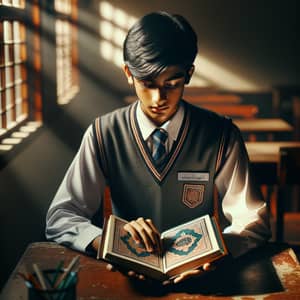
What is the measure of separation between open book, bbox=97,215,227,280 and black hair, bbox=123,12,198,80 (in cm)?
43

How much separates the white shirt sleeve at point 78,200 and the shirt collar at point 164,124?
16 centimetres

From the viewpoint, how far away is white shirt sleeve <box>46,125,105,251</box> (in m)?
1.56

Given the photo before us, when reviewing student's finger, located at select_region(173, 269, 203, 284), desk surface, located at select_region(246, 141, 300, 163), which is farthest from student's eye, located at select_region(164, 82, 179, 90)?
desk surface, located at select_region(246, 141, 300, 163)

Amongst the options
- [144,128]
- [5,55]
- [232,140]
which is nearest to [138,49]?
[144,128]

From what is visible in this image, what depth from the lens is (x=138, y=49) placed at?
60.6 inches

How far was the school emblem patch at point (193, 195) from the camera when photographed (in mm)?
1748

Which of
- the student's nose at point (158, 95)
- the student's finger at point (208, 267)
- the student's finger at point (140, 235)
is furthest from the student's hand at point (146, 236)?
the student's nose at point (158, 95)

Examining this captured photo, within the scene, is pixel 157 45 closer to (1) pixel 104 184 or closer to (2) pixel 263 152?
(1) pixel 104 184

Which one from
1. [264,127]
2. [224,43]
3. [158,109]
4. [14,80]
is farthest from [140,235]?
[224,43]

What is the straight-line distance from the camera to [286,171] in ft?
8.20

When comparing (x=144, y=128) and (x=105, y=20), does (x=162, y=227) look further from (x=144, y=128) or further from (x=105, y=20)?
(x=105, y=20)

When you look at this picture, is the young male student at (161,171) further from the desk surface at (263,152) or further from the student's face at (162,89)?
the desk surface at (263,152)

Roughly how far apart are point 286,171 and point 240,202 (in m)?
0.89

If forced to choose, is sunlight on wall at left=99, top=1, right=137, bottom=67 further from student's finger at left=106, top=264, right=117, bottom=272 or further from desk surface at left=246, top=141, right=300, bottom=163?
student's finger at left=106, top=264, right=117, bottom=272
